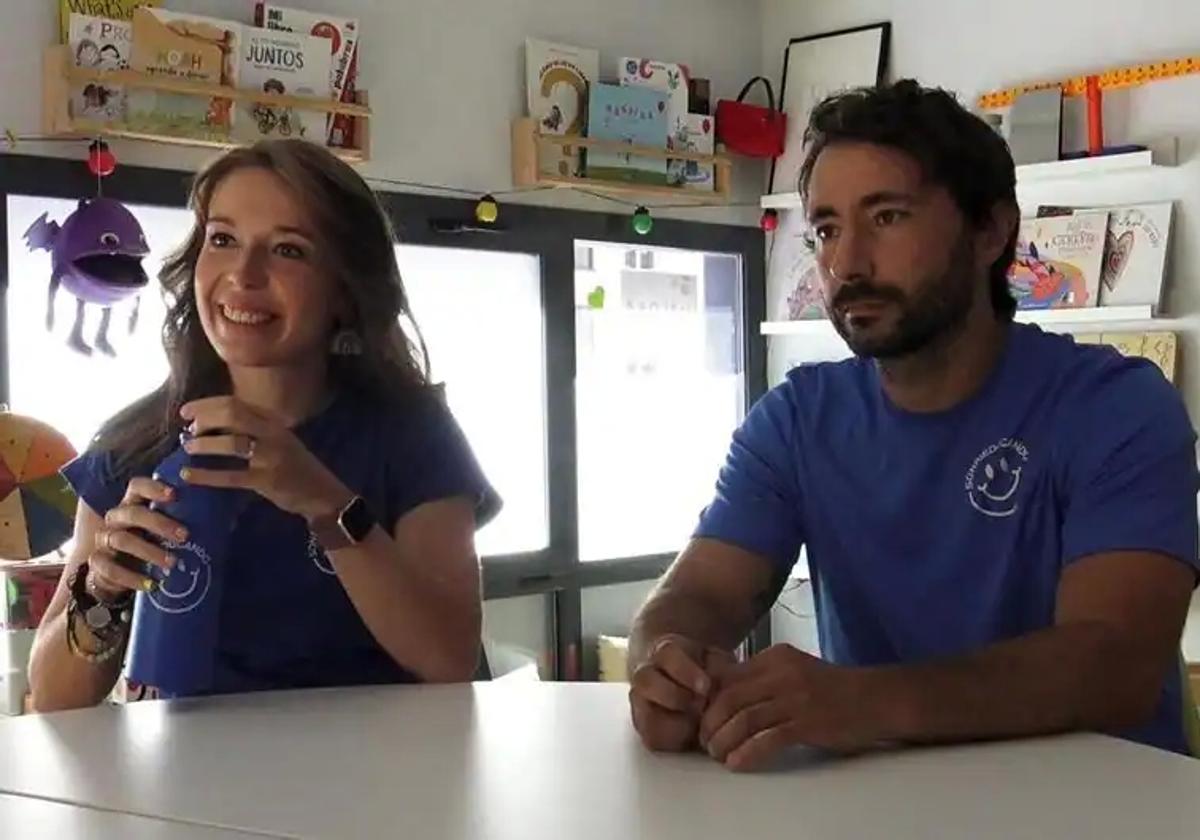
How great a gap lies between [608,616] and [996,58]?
5.89ft

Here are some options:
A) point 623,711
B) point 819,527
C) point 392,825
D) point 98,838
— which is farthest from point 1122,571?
point 98,838

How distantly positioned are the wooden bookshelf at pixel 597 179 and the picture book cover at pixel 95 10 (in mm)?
1019

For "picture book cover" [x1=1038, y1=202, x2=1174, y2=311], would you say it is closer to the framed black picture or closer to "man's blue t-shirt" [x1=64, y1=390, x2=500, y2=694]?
the framed black picture

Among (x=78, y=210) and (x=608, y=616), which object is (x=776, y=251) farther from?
(x=78, y=210)

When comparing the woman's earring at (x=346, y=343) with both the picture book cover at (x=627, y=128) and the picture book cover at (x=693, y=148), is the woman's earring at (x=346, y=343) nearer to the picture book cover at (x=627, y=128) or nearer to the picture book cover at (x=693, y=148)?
the picture book cover at (x=627, y=128)

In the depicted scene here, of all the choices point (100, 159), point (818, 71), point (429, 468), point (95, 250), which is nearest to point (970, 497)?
point (429, 468)

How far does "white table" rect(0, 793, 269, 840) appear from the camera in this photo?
3.41 ft

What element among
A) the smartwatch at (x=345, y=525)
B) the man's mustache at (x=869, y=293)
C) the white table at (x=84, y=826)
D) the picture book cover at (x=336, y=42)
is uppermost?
the picture book cover at (x=336, y=42)

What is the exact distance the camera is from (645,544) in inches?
164

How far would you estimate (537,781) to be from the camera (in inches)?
45.4

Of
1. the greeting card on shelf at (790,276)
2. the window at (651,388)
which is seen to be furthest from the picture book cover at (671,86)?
the greeting card on shelf at (790,276)

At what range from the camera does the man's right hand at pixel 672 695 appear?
1227 millimetres

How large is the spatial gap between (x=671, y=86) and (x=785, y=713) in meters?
3.02

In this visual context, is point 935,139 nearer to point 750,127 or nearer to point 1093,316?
point 1093,316
